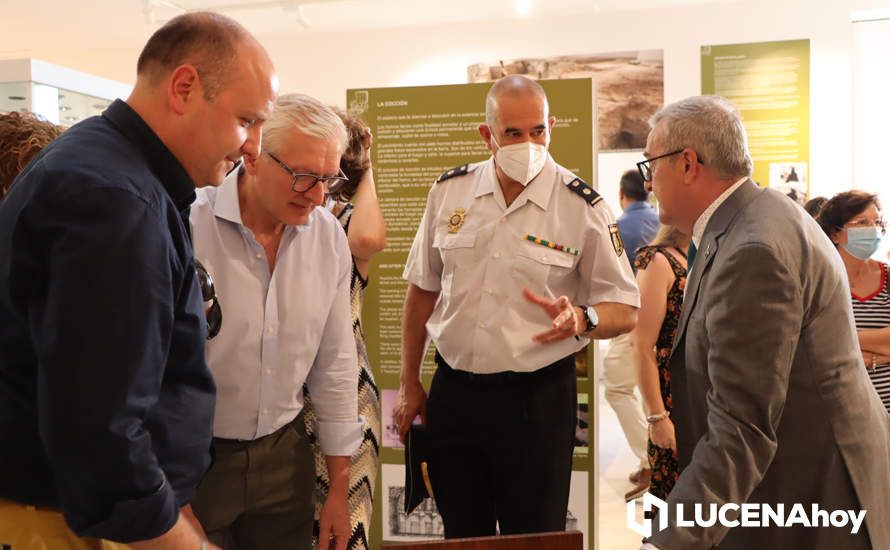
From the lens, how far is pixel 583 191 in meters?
2.65

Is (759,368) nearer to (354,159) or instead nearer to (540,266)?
(540,266)

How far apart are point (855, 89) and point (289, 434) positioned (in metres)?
6.81

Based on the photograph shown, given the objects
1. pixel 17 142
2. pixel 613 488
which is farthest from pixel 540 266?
pixel 613 488

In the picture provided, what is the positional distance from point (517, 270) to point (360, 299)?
19.8 inches

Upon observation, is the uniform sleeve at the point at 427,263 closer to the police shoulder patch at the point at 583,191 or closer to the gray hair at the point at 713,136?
the police shoulder patch at the point at 583,191

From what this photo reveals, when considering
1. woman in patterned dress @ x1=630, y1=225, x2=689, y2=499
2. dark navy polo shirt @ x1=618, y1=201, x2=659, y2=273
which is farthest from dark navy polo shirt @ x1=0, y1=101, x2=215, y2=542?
dark navy polo shirt @ x1=618, y1=201, x2=659, y2=273

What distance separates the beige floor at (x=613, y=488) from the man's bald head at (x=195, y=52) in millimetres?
2655

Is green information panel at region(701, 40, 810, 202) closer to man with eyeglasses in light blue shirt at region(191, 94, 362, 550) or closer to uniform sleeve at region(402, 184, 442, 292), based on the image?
uniform sleeve at region(402, 184, 442, 292)

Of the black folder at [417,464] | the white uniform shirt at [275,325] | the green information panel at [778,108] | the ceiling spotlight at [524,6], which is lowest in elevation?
the black folder at [417,464]

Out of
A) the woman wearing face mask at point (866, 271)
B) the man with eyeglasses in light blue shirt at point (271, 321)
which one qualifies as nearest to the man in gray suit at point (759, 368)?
the man with eyeglasses in light blue shirt at point (271, 321)

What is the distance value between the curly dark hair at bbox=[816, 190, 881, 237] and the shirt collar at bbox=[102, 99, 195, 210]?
297cm

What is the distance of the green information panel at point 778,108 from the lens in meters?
6.96

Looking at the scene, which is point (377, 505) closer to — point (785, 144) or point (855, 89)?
point (785, 144)

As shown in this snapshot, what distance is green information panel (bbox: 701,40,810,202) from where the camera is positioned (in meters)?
6.96
